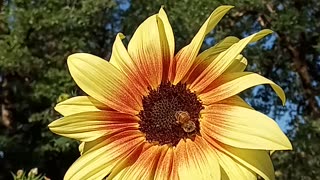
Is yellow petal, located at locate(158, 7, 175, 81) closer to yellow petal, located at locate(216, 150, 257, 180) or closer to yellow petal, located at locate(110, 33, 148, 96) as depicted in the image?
yellow petal, located at locate(110, 33, 148, 96)

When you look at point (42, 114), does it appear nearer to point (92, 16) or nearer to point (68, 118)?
point (92, 16)

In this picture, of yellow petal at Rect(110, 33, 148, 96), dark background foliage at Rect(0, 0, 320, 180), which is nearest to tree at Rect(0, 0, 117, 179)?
dark background foliage at Rect(0, 0, 320, 180)

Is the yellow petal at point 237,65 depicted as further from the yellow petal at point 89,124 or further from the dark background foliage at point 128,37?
the dark background foliage at point 128,37

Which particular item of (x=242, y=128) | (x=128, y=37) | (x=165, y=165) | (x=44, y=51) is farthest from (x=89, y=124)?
(x=44, y=51)

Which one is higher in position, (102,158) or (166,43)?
(166,43)

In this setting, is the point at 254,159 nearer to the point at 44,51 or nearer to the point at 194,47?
the point at 194,47
